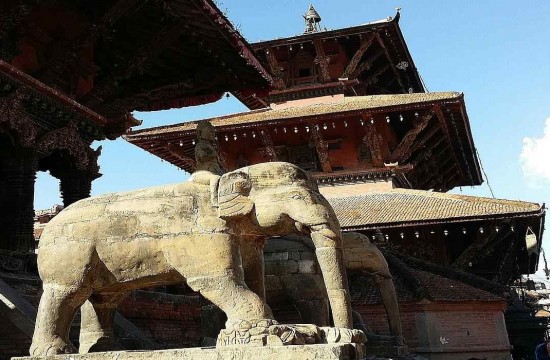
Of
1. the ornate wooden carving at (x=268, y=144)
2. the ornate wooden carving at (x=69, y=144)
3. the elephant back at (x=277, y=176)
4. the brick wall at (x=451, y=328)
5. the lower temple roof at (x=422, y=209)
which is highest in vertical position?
the ornate wooden carving at (x=268, y=144)

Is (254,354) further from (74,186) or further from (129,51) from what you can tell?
(129,51)

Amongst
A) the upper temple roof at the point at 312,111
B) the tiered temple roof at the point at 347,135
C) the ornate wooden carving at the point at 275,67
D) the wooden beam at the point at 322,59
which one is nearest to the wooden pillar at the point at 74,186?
the tiered temple roof at the point at 347,135

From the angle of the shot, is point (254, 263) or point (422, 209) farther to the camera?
point (422, 209)

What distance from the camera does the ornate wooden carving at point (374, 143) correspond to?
2019 cm

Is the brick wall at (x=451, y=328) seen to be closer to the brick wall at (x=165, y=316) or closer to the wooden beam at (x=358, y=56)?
the brick wall at (x=165, y=316)

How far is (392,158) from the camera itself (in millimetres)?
20719

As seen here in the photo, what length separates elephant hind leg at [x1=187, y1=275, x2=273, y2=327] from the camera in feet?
15.2

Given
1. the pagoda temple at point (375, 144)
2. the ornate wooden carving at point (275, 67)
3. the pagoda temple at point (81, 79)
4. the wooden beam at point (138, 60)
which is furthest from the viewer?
the ornate wooden carving at point (275, 67)

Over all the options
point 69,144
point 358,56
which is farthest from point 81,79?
point 358,56

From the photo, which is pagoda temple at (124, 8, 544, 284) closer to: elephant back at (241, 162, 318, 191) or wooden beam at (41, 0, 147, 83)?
wooden beam at (41, 0, 147, 83)

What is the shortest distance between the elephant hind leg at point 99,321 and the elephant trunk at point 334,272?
201cm

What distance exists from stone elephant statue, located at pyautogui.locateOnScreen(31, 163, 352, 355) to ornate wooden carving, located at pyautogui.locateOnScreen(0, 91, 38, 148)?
4.98m

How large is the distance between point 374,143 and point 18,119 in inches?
506

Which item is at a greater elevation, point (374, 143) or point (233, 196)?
point (374, 143)
